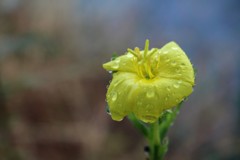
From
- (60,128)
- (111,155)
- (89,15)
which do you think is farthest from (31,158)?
(89,15)

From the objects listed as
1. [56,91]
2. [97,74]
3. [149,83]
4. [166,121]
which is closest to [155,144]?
[166,121]

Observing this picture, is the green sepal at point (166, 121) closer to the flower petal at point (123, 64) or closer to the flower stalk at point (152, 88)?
the flower stalk at point (152, 88)

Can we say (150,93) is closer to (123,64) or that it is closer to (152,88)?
(152,88)

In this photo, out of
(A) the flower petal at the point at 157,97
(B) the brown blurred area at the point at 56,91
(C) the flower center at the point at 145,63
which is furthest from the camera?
(B) the brown blurred area at the point at 56,91

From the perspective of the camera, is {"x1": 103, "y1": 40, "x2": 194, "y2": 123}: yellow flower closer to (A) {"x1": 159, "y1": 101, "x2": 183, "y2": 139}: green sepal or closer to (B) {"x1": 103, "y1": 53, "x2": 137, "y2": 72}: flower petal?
(B) {"x1": 103, "y1": 53, "x2": 137, "y2": 72}: flower petal

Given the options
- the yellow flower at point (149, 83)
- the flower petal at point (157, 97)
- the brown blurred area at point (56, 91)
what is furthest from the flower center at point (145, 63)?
the brown blurred area at point (56, 91)

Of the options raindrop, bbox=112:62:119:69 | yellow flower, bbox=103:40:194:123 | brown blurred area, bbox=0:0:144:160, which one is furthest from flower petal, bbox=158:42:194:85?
brown blurred area, bbox=0:0:144:160

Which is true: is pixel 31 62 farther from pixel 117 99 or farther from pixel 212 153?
pixel 117 99
